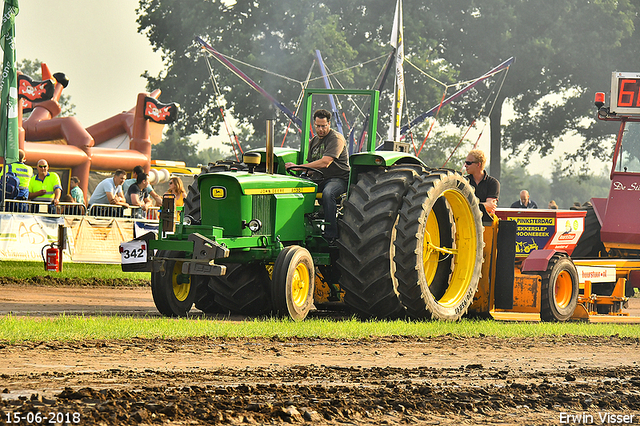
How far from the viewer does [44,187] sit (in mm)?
16875

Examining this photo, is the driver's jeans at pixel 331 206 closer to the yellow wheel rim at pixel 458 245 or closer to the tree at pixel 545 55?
the yellow wheel rim at pixel 458 245

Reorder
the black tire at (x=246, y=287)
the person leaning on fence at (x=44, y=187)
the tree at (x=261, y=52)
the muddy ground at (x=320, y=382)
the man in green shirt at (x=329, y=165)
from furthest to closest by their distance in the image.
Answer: the tree at (x=261, y=52), the person leaning on fence at (x=44, y=187), the black tire at (x=246, y=287), the man in green shirt at (x=329, y=165), the muddy ground at (x=320, y=382)

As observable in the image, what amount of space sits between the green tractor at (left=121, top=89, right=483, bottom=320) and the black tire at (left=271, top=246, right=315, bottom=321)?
0.4 inches

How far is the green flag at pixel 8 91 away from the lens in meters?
16.9

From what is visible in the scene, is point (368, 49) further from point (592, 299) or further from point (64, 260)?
point (592, 299)

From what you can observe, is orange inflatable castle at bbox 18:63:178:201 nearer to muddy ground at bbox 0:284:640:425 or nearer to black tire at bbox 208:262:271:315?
black tire at bbox 208:262:271:315

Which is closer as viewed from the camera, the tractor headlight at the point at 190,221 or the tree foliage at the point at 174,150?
the tractor headlight at the point at 190,221

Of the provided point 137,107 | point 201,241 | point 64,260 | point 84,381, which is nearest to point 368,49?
point 137,107

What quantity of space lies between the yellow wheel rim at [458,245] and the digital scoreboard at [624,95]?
480cm

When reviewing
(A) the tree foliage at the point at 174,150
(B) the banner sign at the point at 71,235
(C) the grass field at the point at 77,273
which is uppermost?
(A) the tree foliage at the point at 174,150

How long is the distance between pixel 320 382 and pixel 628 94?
1027 cm

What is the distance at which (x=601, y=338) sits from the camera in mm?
9109

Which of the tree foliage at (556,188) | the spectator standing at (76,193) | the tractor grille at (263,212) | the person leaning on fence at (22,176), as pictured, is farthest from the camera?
the tree foliage at (556,188)

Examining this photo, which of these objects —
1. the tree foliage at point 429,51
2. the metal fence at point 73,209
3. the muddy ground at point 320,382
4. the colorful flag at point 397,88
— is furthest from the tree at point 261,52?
A: the muddy ground at point 320,382
